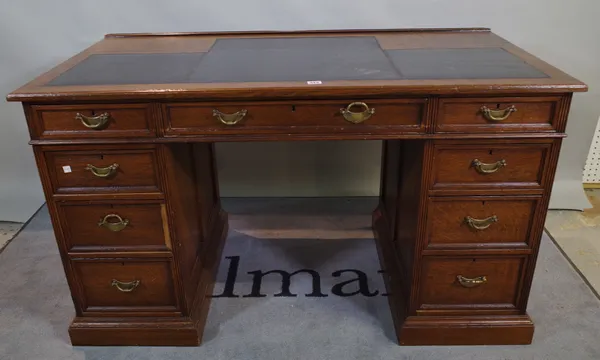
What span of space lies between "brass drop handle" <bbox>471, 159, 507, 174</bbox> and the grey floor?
622 mm

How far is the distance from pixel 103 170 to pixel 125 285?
1.34 feet

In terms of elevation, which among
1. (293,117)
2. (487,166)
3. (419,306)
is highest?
(293,117)

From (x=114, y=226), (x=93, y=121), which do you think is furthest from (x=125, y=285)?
(x=93, y=121)

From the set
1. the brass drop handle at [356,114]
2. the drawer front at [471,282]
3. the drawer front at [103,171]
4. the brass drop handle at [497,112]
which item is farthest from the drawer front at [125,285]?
the brass drop handle at [497,112]

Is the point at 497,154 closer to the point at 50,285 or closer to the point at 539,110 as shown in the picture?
the point at 539,110

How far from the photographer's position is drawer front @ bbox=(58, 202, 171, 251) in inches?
57.2

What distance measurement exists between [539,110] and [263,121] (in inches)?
29.0

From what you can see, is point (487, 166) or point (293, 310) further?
point (293, 310)

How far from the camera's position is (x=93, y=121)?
1.32m

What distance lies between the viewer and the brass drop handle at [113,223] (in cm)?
146

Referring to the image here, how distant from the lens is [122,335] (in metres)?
1.63

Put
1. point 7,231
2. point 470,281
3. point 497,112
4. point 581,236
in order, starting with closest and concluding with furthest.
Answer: point 497,112 → point 470,281 → point 581,236 → point 7,231

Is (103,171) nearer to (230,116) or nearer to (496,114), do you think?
(230,116)

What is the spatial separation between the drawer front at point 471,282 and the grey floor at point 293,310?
0.15 m
